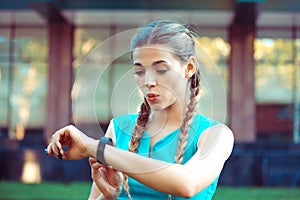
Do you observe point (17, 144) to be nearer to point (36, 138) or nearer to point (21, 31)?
point (36, 138)

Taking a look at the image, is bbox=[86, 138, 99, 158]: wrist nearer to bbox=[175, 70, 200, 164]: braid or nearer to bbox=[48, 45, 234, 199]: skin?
bbox=[48, 45, 234, 199]: skin

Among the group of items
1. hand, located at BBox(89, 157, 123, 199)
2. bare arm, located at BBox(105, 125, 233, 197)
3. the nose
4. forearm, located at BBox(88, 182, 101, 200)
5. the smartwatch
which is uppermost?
the nose

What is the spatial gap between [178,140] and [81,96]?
358 millimetres

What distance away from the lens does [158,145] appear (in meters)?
1.95

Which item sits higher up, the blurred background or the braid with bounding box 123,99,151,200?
the braid with bounding box 123,99,151,200

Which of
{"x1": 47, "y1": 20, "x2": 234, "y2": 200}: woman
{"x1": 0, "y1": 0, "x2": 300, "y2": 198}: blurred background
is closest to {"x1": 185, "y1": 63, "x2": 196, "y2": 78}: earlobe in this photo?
{"x1": 47, "y1": 20, "x2": 234, "y2": 200}: woman

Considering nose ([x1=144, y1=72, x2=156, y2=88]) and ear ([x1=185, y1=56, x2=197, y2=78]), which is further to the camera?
ear ([x1=185, y1=56, x2=197, y2=78])

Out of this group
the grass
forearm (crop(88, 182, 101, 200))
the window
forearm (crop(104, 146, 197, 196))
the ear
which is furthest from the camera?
the window

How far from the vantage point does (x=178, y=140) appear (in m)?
1.87

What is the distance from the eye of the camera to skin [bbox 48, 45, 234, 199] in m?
1.58

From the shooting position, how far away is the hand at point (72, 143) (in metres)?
1.60

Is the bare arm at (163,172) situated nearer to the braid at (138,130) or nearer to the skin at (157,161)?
the skin at (157,161)

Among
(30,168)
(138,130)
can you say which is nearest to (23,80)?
(30,168)

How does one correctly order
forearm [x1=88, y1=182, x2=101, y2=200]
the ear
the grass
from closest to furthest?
the ear → forearm [x1=88, y1=182, x2=101, y2=200] → the grass
